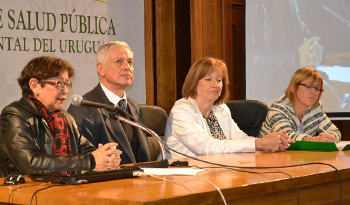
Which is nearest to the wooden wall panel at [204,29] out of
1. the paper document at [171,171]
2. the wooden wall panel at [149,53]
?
the wooden wall panel at [149,53]

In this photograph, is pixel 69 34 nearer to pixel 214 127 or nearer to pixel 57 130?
pixel 214 127

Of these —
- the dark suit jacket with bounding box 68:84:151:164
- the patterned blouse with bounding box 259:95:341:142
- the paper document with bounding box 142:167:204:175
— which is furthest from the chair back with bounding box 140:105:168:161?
the paper document with bounding box 142:167:204:175

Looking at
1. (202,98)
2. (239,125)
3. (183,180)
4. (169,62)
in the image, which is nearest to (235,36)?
(169,62)

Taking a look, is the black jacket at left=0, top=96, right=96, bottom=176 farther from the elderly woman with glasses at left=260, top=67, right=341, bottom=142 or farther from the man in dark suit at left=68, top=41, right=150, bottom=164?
the elderly woman with glasses at left=260, top=67, right=341, bottom=142

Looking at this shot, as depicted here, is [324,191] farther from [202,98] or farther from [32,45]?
[32,45]

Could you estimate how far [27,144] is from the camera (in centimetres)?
234

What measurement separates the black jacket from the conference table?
212mm

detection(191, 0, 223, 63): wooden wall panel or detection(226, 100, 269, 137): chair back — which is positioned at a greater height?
detection(191, 0, 223, 63): wooden wall panel

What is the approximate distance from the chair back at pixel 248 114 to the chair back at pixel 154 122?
69cm

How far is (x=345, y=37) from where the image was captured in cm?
543

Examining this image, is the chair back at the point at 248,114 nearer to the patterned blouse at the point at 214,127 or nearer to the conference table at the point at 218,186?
the patterned blouse at the point at 214,127

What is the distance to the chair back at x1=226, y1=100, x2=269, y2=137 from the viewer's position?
13.5 feet

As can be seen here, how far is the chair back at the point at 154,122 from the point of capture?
3.53 m

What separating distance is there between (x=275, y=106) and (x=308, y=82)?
11.4 inches
